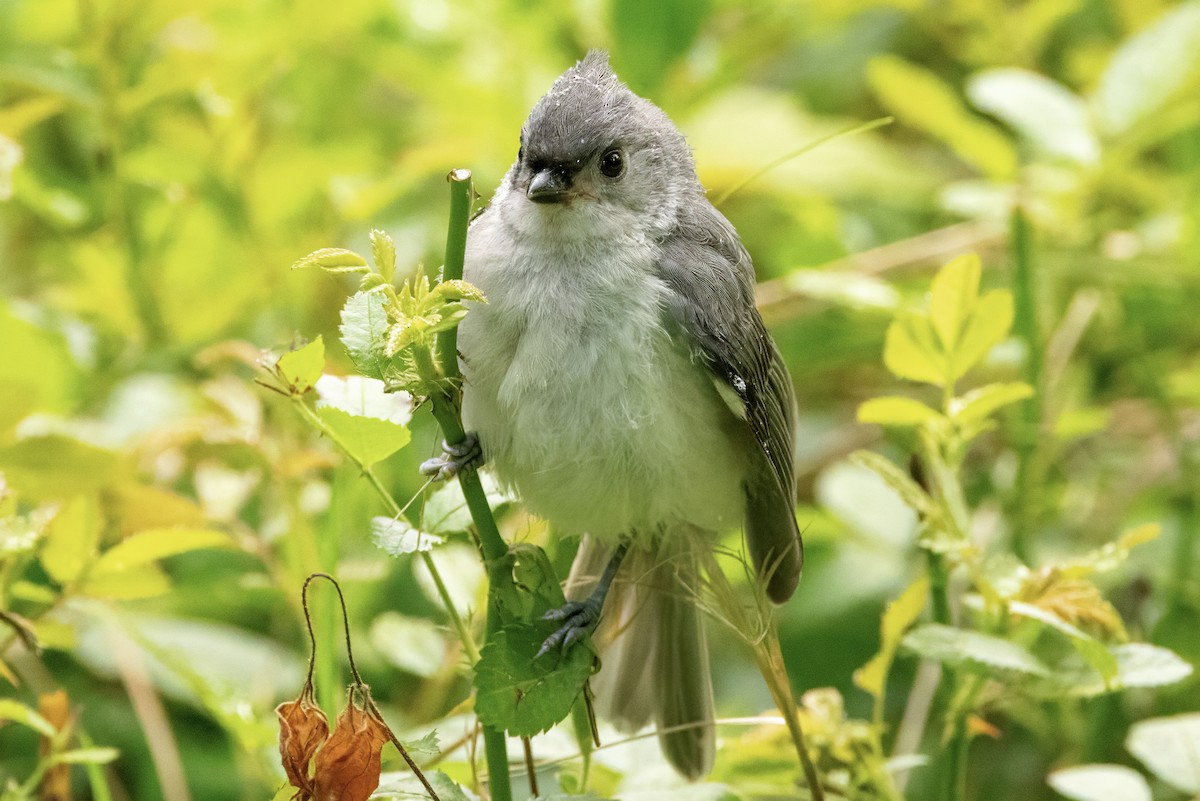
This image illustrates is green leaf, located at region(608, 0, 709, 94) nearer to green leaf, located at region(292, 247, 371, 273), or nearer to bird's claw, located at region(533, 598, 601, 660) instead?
bird's claw, located at region(533, 598, 601, 660)

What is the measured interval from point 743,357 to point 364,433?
69 cm

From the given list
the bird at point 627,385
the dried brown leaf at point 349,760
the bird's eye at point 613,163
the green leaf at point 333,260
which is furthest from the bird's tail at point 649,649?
the green leaf at point 333,260

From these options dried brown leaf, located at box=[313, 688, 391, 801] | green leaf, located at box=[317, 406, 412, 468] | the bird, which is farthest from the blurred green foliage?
dried brown leaf, located at box=[313, 688, 391, 801]

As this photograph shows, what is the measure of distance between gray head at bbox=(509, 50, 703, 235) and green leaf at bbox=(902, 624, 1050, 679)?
0.74m

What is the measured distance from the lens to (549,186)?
1.76 metres

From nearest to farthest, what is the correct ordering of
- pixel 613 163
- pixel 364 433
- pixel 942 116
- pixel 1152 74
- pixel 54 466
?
pixel 364 433
pixel 54 466
pixel 613 163
pixel 1152 74
pixel 942 116

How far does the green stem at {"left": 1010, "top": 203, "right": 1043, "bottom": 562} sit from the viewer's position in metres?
2.10

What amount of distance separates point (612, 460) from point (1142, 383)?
1.42 metres

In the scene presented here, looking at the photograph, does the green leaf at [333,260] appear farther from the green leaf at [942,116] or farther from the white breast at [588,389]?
the green leaf at [942,116]

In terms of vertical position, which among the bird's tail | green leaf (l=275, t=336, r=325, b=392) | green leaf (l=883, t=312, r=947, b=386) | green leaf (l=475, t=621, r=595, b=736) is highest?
green leaf (l=275, t=336, r=325, b=392)

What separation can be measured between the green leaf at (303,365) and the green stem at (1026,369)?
129cm

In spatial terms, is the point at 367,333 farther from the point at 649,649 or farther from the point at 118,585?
the point at 649,649

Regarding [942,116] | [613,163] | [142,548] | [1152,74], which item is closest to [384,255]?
[142,548]

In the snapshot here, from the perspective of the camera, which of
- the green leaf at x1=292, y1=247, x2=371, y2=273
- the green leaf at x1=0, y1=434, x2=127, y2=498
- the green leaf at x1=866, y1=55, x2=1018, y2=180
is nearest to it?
the green leaf at x1=292, y1=247, x2=371, y2=273
